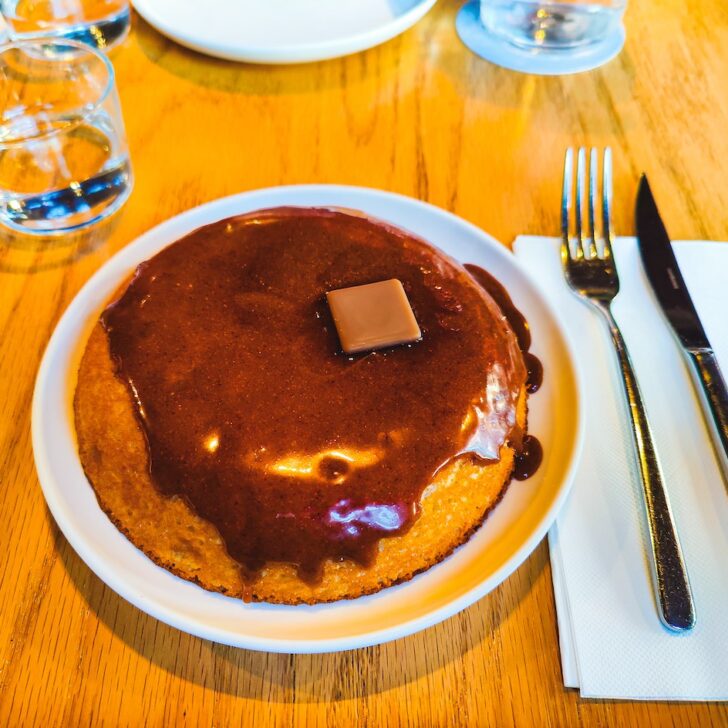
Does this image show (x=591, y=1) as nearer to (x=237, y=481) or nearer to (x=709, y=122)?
(x=709, y=122)

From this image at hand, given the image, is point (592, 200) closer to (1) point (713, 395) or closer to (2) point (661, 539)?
(1) point (713, 395)

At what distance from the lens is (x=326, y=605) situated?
3.24ft

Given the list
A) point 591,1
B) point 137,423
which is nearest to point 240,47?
point 591,1

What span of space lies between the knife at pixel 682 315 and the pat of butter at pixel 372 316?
0.59m

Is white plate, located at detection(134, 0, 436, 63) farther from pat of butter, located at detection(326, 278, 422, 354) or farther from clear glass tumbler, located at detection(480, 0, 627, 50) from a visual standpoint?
pat of butter, located at detection(326, 278, 422, 354)

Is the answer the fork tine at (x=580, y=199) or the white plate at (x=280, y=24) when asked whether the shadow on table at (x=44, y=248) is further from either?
the fork tine at (x=580, y=199)

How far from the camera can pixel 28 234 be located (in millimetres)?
1538

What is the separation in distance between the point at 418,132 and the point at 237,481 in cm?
123

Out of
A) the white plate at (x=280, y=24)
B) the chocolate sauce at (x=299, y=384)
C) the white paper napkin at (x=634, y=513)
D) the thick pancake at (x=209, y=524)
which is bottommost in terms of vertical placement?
the white paper napkin at (x=634, y=513)

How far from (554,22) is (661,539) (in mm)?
1660

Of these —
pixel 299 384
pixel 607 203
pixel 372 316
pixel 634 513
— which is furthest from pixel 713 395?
pixel 299 384

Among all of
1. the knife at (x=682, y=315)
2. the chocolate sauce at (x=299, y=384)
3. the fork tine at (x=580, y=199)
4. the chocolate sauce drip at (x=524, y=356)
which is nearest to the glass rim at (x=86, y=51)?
the chocolate sauce at (x=299, y=384)

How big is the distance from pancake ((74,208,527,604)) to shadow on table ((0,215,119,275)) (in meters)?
0.41

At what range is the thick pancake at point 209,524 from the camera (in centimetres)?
99
